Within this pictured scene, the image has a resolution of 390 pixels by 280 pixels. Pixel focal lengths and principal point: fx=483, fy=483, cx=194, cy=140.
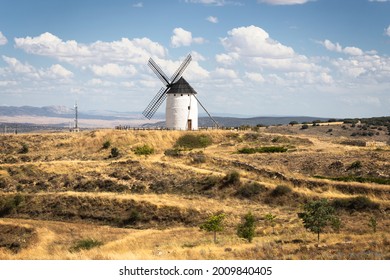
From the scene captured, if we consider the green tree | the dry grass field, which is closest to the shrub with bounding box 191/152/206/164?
the dry grass field

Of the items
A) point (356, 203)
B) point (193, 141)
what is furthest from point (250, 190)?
point (193, 141)

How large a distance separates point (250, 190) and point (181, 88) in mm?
30411

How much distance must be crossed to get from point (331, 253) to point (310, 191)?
2106 centimetres

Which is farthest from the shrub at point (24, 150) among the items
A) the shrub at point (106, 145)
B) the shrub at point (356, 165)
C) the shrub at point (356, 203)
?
the shrub at point (356, 203)

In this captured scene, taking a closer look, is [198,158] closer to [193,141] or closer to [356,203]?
[193,141]

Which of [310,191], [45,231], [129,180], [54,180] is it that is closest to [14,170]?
[54,180]

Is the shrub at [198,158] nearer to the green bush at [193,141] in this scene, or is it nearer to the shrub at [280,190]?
the green bush at [193,141]

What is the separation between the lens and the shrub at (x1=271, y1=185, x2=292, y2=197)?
132 feet

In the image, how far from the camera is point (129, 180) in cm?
4762

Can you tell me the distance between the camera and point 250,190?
41.9 meters

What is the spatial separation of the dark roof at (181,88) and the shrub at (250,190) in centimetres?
2957

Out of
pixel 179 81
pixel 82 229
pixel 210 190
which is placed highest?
pixel 179 81
